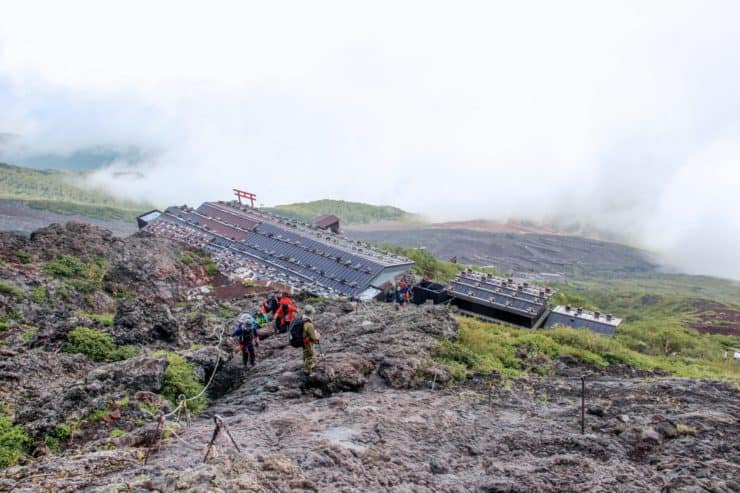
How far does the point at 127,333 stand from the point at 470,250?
6965 cm

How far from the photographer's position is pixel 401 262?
31016 mm

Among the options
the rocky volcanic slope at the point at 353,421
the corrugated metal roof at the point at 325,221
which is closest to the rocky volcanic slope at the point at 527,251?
the corrugated metal roof at the point at 325,221

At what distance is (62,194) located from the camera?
86.1 metres

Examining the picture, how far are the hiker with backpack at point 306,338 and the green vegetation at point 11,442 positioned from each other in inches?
210

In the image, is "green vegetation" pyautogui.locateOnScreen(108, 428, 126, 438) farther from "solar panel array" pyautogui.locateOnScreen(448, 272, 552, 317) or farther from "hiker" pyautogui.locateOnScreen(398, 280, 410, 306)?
"solar panel array" pyautogui.locateOnScreen(448, 272, 552, 317)

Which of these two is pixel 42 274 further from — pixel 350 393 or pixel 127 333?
pixel 350 393

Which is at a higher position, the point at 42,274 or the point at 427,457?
the point at 42,274

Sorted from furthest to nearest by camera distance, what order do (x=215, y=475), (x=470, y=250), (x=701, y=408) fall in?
(x=470, y=250), (x=701, y=408), (x=215, y=475)

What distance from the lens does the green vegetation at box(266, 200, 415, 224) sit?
97438mm

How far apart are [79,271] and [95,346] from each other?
35.2 feet

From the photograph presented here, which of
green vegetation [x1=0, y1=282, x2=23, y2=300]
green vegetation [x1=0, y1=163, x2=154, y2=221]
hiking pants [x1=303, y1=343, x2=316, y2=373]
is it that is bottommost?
hiking pants [x1=303, y1=343, x2=316, y2=373]

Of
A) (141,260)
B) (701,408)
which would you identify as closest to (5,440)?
(701,408)

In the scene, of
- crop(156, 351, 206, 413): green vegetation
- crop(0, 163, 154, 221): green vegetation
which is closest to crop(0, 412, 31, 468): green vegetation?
crop(156, 351, 206, 413): green vegetation

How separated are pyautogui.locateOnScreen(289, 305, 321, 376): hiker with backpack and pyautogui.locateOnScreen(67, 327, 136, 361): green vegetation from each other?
4.64m
